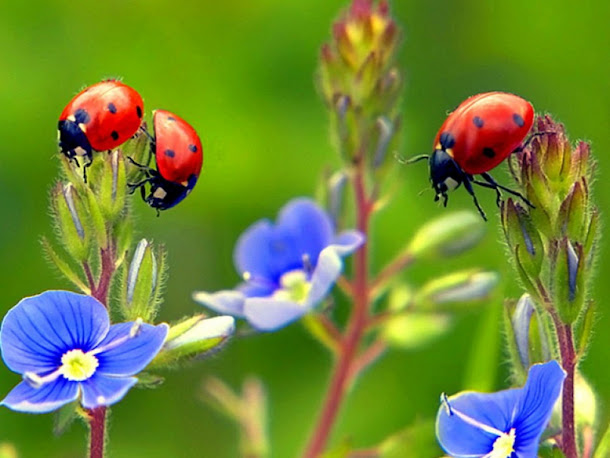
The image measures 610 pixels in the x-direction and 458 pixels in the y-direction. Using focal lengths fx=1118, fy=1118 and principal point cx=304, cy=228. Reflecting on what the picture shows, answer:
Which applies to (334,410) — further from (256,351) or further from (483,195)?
(483,195)

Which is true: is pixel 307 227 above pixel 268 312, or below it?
above

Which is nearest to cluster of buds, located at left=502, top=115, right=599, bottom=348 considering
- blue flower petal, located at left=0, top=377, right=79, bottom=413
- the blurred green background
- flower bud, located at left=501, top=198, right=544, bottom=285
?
flower bud, located at left=501, top=198, right=544, bottom=285

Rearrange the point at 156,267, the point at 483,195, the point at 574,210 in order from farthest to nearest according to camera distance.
A: 1. the point at 483,195
2. the point at 156,267
3. the point at 574,210

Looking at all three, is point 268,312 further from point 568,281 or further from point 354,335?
point 568,281

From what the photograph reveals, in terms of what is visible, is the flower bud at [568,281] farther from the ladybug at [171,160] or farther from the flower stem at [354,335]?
the flower stem at [354,335]

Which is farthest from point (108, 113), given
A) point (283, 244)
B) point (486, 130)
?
point (283, 244)

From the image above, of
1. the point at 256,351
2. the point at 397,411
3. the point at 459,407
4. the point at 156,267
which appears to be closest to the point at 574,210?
the point at 459,407
